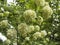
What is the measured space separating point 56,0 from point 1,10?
1.30 ft

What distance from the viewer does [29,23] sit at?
2.69 feet

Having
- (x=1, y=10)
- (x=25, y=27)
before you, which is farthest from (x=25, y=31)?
(x=1, y=10)

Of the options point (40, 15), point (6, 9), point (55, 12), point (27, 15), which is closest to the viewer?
point (27, 15)

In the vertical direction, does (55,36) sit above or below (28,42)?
above

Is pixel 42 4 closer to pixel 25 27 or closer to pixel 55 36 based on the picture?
pixel 25 27

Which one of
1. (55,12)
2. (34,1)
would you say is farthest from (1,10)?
(55,12)

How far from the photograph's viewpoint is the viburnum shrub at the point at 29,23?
77 centimetres

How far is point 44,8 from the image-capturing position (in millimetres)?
786

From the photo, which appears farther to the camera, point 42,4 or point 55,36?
point 55,36

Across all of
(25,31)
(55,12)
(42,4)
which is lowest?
(25,31)

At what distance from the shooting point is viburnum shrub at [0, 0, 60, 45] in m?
0.77

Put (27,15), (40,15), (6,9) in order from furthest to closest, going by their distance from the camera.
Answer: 1. (6,9)
2. (40,15)
3. (27,15)

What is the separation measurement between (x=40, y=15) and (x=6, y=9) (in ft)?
0.62

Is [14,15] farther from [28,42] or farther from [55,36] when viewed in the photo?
[55,36]
